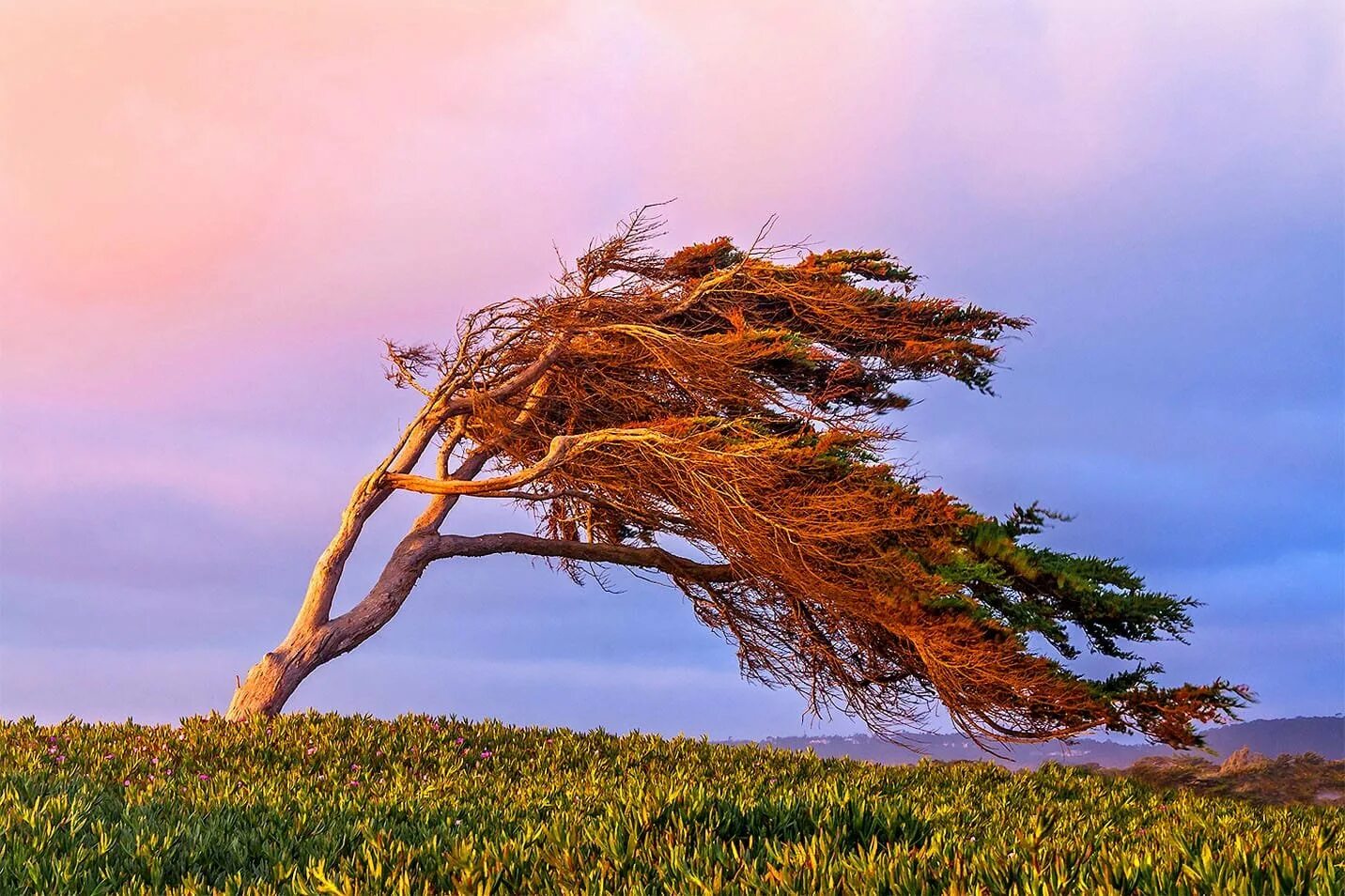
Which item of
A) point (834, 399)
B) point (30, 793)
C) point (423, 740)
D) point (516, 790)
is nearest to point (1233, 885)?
point (516, 790)

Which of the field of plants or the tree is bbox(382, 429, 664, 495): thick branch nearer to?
the tree

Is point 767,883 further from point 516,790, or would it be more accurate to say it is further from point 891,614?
point 891,614

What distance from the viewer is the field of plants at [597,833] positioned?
4.64 meters

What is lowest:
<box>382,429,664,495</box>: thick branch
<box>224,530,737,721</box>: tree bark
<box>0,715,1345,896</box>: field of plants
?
<box>0,715,1345,896</box>: field of plants

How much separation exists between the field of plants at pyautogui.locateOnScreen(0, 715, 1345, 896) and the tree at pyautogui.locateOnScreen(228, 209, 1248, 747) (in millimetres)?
1791

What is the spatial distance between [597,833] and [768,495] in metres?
8.76

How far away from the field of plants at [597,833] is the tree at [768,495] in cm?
179

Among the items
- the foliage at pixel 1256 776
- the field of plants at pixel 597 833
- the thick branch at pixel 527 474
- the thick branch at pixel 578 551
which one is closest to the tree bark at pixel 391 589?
the thick branch at pixel 578 551

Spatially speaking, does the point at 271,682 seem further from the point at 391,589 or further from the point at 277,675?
the point at 391,589

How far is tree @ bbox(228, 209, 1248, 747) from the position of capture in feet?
41.7

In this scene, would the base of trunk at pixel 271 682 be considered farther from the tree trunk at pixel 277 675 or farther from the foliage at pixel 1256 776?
the foliage at pixel 1256 776

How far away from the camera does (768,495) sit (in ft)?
45.9

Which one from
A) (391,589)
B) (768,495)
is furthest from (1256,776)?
(391,589)

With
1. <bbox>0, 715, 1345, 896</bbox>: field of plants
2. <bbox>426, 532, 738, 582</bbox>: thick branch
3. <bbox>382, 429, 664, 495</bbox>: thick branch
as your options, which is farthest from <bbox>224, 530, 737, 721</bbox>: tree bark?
<bbox>0, 715, 1345, 896</bbox>: field of plants
